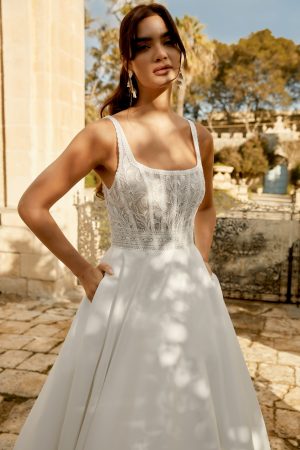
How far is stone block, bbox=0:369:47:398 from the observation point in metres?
3.47

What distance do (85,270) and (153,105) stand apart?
75 cm

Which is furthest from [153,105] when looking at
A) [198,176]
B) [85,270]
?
[85,270]

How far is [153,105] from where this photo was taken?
1833 millimetres

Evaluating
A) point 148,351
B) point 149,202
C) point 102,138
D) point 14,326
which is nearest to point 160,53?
point 102,138

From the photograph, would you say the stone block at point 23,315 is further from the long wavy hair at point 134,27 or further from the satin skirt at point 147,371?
the long wavy hair at point 134,27

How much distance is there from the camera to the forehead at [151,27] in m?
1.67

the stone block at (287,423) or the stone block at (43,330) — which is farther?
the stone block at (43,330)

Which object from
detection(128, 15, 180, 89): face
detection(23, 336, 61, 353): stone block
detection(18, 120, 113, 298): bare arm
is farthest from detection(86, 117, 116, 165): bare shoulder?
detection(23, 336, 61, 353): stone block

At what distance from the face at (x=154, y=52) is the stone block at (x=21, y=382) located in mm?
2761

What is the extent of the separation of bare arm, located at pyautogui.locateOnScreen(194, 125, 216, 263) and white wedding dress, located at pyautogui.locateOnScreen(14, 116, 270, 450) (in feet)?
0.81

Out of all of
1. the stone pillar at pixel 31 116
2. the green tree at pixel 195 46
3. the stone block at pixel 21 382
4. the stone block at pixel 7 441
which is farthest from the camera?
the green tree at pixel 195 46

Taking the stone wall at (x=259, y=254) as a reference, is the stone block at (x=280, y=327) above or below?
below

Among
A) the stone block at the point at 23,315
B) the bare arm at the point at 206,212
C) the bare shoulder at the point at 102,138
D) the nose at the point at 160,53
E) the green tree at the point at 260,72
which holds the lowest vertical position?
the stone block at the point at 23,315

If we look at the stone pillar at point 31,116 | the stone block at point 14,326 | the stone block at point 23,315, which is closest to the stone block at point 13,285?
the stone pillar at point 31,116
